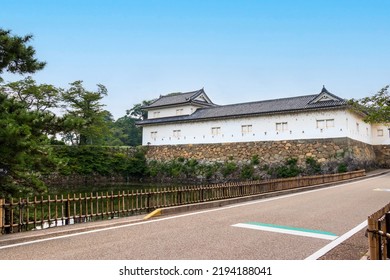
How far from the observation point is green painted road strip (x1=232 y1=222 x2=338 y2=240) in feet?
22.7

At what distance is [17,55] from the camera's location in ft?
25.4

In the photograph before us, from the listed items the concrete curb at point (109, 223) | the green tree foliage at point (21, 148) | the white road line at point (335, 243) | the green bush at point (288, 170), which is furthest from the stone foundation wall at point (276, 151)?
the green tree foliage at point (21, 148)

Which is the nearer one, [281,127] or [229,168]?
[281,127]

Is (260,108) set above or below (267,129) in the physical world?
above

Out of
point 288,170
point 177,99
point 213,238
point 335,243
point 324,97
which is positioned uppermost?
point 177,99

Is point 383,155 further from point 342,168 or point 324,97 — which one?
point 324,97

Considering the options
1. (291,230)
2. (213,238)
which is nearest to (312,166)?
(291,230)

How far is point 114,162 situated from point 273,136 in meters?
17.5

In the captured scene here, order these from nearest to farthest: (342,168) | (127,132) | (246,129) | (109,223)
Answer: (109,223) → (342,168) → (246,129) → (127,132)

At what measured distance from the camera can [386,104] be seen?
1338cm

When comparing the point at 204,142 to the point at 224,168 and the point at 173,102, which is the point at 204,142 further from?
the point at 173,102

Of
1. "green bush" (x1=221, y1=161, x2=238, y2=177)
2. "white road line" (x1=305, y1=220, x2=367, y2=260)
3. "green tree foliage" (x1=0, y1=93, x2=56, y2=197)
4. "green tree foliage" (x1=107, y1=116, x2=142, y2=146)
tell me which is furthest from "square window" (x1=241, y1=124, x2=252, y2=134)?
"green tree foliage" (x1=107, y1=116, x2=142, y2=146)

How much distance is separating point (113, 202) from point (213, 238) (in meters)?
4.04

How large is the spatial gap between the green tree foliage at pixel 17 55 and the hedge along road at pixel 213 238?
13.6 ft
